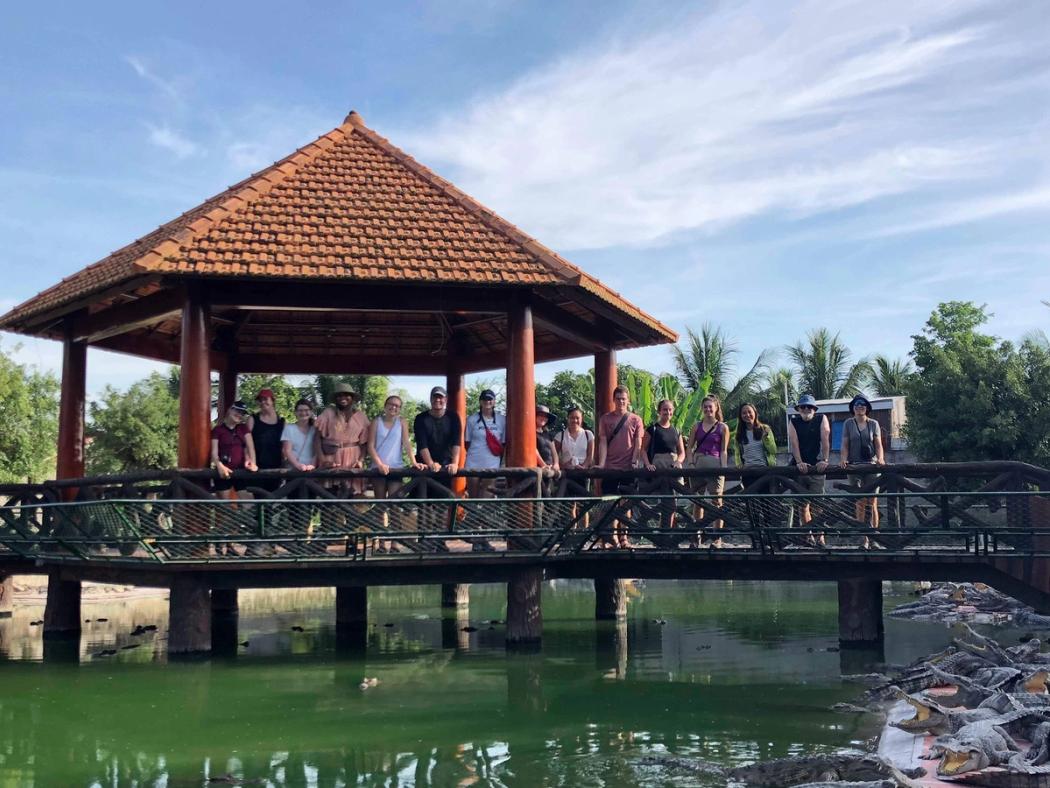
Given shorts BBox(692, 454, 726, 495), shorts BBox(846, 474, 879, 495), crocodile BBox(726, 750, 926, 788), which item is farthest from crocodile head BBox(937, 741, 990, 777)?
shorts BBox(692, 454, 726, 495)

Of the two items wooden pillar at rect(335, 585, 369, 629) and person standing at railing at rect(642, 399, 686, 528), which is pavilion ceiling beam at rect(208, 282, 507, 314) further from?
wooden pillar at rect(335, 585, 369, 629)

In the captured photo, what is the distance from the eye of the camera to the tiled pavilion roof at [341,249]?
12672mm

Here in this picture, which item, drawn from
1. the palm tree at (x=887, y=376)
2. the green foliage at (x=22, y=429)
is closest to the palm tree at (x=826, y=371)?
the palm tree at (x=887, y=376)

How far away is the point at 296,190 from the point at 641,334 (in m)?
5.03

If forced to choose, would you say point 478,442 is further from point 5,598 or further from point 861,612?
point 5,598

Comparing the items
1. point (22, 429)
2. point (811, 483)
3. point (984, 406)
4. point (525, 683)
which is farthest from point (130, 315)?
point (984, 406)

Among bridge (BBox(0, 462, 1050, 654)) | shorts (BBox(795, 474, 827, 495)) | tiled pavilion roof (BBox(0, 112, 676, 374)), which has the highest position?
tiled pavilion roof (BBox(0, 112, 676, 374))

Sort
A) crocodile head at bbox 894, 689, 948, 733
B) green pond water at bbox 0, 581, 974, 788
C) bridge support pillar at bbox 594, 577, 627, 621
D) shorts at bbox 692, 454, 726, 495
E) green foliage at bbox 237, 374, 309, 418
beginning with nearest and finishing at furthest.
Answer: green pond water at bbox 0, 581, 974, 788, crocodile head at bbox 894, 689, 948, 733, shorts at bbox 692, 454, 726, 495, bridge support pillar at bbox 594, 577, 627, 621, green foliage at bbox 237, 374, 309, 418

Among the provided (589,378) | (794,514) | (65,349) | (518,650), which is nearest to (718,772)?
(794,514)

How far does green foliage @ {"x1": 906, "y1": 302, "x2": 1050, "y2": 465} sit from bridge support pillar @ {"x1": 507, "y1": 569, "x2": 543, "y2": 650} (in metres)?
19.9

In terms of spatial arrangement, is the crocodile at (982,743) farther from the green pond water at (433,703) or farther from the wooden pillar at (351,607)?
the wooden pillar at (351,607)

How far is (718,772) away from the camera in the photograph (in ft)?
24.6

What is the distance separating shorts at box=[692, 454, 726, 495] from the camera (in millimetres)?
12945

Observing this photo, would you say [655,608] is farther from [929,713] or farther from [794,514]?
[929,713]
